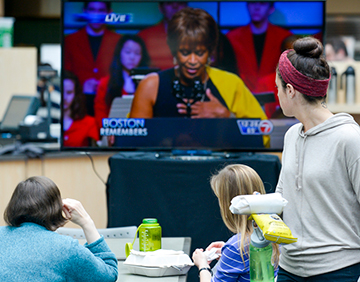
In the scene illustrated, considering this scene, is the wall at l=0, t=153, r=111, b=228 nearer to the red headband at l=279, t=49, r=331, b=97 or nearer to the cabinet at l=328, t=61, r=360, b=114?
the red headband at l=279, t=49, r=331, b=97

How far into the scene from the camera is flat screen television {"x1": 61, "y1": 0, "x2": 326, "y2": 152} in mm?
2977

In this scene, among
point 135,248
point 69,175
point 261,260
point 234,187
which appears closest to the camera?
point 261,260

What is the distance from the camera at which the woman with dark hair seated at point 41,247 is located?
1364 mm

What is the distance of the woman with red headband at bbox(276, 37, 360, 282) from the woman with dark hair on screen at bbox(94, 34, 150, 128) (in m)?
1.66

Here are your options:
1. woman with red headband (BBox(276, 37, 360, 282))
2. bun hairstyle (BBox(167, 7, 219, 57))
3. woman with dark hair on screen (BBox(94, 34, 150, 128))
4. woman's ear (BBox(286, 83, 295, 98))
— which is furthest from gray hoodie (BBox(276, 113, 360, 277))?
woman with dark hair on screen (BBox(94, 34, 150, 128))

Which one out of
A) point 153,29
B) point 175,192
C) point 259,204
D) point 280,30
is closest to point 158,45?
point 153,29

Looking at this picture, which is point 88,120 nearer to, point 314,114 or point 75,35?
point 75,35

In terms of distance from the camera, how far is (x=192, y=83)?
299cm

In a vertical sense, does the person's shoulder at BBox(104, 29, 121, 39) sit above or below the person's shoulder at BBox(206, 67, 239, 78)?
above

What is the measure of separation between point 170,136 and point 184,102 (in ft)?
0.78

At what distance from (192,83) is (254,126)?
49 cm

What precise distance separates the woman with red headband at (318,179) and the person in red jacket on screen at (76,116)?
181cm

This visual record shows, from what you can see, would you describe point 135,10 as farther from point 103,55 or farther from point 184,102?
point 184,102

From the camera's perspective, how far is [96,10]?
3033 millimetres
